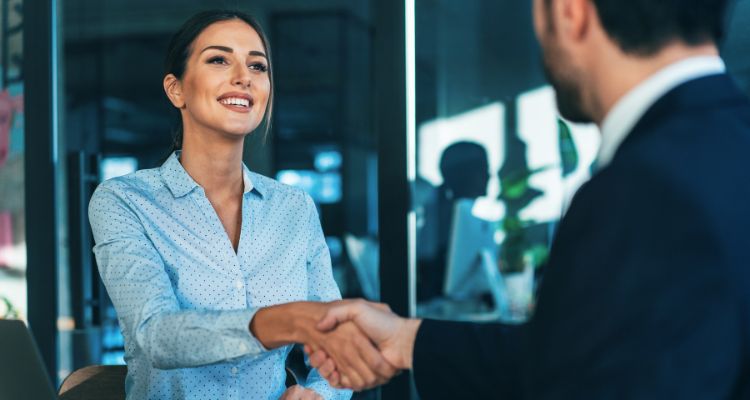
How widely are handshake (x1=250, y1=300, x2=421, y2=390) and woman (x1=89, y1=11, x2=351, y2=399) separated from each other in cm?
6

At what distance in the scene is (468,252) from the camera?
12.3ft

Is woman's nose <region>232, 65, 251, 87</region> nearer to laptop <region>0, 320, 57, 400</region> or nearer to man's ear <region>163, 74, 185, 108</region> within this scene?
man's ear <region>163, 74, 185, 108</region>

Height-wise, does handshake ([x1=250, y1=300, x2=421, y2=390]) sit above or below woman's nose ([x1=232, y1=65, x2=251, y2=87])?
below

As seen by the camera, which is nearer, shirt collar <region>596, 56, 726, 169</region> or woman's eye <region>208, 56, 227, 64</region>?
shirt collar <region>596, 56, 726, 169</region>

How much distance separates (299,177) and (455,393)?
699 centimetres


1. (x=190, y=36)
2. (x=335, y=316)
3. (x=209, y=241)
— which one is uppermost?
(x=190, y=36)

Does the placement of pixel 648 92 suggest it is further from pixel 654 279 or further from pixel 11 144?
pixel 11 144

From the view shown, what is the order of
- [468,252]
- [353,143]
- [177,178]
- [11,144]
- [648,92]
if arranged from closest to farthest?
[648,92] < [177,178] < [468,252] < [11,144] < [353,143]

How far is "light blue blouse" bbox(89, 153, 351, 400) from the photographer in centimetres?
152

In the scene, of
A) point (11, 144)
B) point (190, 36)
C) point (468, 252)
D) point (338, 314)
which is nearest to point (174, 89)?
point (190, 36)

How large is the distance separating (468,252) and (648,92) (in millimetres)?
2867

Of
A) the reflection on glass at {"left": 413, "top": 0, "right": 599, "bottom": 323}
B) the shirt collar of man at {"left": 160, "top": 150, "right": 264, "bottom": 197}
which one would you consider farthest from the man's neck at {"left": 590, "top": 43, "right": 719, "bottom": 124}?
the reflection on glass at {"left": 413, "top": 0, "right": 599, "bottom": 323}

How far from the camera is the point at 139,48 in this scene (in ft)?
29.5

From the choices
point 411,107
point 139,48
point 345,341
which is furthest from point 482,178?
point 139,48
